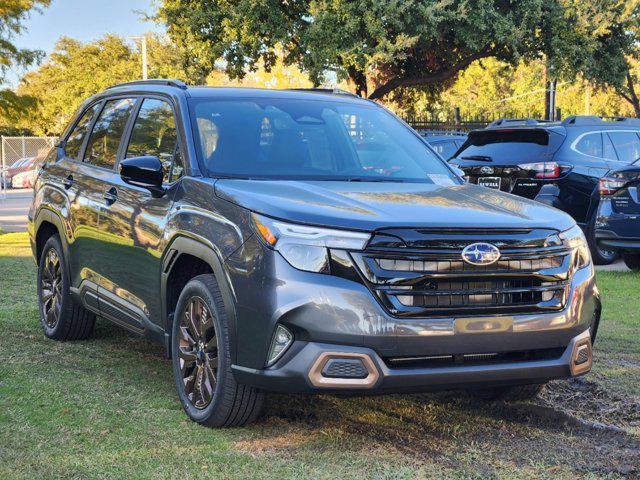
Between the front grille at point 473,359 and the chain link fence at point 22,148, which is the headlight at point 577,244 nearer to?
the front grille at point 473,359

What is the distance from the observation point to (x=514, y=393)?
16.8ft

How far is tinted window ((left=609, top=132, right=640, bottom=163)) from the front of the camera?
12875 millimetres

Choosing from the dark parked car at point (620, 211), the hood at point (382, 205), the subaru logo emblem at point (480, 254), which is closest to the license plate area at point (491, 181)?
the dark parked car at point (620, 211)

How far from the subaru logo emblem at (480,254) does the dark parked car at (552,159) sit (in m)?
8.07

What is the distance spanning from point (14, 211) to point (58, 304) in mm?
20234

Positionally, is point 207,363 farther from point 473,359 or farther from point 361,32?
point 361,32

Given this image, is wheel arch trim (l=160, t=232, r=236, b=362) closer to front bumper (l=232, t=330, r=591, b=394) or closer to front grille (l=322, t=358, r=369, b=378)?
front bumper (l=232, t=330, r=591, b=394)

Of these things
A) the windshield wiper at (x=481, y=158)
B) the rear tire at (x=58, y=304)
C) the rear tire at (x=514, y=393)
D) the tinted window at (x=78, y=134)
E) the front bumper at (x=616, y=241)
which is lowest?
the front bumper at (x=616, y=241)

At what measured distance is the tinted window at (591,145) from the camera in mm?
12406

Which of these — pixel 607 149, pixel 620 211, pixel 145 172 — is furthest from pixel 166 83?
pixel 607 149

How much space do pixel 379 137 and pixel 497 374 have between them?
6.81ft

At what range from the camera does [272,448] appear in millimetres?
4234

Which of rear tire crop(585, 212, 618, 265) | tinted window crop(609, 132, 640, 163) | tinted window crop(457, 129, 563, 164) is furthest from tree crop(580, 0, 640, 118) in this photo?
rear tire crop(585, 212, 618, 265)

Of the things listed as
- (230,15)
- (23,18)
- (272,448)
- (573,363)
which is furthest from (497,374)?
(230,15)
